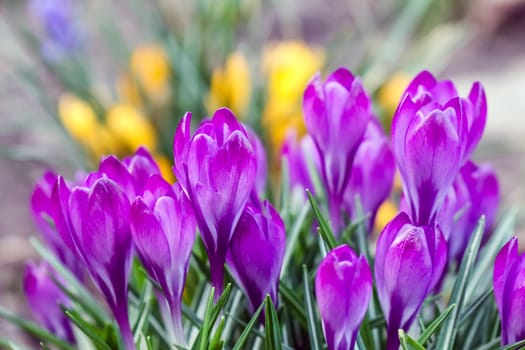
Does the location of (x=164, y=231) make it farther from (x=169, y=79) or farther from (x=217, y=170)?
(x=169, y=79)

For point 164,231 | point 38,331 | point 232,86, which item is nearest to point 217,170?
point 164,231

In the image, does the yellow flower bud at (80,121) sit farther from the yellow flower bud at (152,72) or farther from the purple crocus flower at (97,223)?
the purple crocus flower at (97,223)

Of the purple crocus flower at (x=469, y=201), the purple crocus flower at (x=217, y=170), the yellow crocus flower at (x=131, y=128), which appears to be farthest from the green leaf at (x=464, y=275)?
the yellow crocus flower at (x=131, y=128)

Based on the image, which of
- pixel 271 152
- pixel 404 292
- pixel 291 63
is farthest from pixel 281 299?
pixel 291 63

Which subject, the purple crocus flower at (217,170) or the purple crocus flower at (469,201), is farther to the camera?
the purple crocus flower at (469,201)

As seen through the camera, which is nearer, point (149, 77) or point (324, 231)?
point (324, 231)
